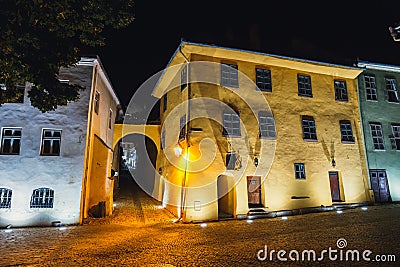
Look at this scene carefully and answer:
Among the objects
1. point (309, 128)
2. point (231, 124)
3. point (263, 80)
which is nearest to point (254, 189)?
point (231, 124)

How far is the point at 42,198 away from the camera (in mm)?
11719

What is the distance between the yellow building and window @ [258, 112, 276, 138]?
0.05m

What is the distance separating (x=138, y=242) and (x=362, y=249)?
20.8 ft

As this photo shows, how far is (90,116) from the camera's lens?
13.1 metres

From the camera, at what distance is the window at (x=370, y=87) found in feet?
54.0

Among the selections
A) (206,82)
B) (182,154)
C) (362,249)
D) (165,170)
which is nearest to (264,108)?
(206,82)

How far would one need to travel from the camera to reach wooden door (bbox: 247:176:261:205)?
43.2 feet

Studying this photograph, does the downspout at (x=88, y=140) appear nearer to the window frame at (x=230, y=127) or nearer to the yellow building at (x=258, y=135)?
the yellow building at (x=258, y=135)

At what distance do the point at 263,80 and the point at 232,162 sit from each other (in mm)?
4925

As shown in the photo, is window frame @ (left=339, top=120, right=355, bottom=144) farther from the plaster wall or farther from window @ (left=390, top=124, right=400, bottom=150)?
the plaster wall

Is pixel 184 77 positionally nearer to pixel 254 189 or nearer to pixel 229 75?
pixel 229 75

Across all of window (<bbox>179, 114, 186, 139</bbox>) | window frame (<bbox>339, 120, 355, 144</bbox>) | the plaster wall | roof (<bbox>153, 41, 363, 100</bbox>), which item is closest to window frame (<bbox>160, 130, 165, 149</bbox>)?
roof (<bbox>153, 41, 363, 100</bbox>)

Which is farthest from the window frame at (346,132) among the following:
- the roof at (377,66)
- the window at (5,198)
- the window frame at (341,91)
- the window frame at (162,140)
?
the window at (5,198)

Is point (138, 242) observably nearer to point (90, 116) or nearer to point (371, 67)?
point (90, 116)
